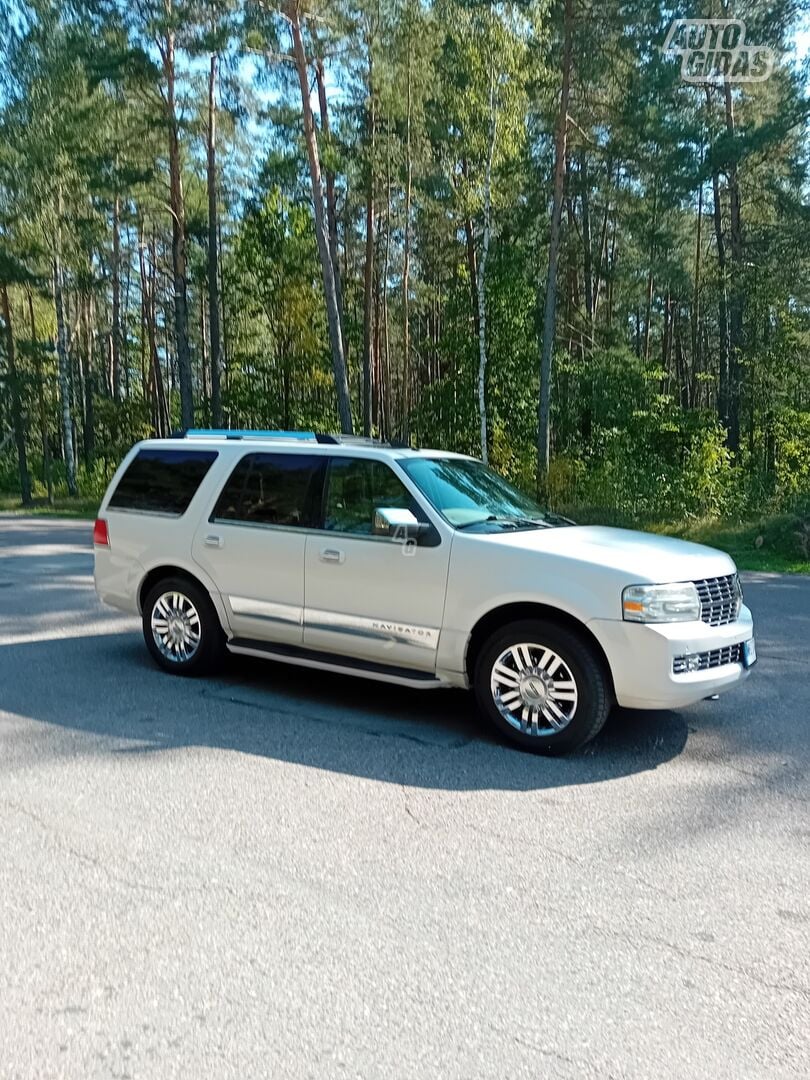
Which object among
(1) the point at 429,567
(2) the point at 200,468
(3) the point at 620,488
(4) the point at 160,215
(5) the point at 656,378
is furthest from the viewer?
(4) the point at 160,215

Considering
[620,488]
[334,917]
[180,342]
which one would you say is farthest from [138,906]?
[180,342]

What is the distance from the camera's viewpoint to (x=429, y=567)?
577 cm

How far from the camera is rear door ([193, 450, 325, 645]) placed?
646 centimetres

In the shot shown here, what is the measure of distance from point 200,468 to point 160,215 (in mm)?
29488

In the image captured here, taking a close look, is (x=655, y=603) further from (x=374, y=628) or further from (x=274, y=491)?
(x=274, y=491)

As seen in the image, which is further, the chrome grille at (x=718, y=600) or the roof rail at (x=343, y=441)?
the roof rail at (x=343, y=441)

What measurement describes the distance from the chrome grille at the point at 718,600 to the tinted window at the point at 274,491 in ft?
8.97

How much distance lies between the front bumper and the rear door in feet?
7.65

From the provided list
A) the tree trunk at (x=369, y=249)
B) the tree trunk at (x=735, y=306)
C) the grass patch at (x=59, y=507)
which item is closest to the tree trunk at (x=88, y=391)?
the grass patch at (x=59, y=507)

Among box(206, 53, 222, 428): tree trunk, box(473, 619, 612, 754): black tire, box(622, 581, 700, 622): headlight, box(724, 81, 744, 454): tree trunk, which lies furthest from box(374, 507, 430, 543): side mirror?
box(724, 81, 744, 454): tree trunk

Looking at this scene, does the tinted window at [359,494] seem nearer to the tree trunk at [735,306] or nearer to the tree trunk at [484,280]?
the tree trunk at [484,280]

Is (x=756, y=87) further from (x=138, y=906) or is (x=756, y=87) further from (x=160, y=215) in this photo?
(x=138, y=906)

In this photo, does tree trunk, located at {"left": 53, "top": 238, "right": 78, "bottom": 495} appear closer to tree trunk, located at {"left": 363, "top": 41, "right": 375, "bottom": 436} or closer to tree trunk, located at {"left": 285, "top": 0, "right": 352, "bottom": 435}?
tree trunk, located at {"left": 363, "top": 41, "right": 375, "bottom": 436}

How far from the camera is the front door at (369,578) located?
19.0 feet
